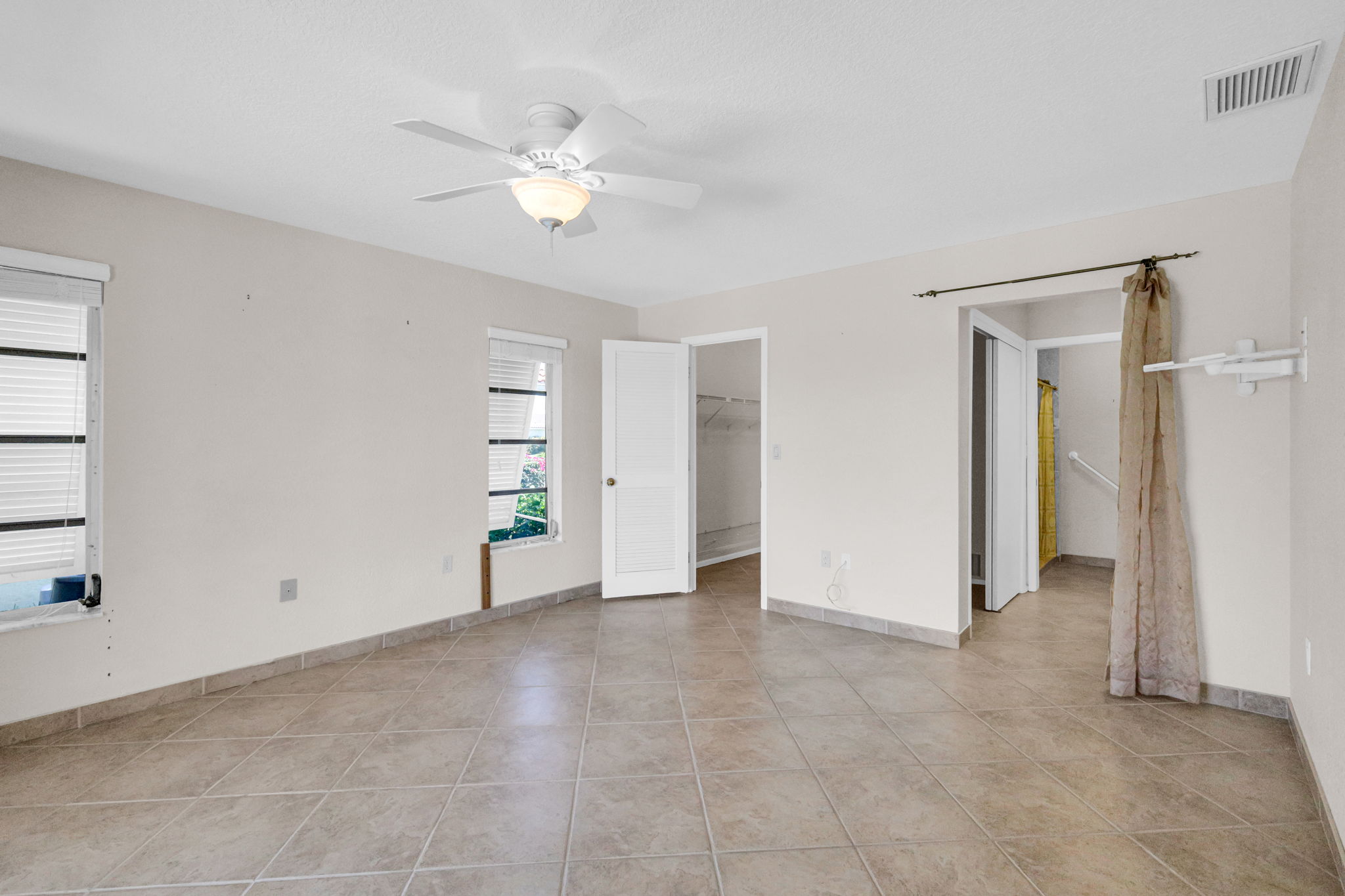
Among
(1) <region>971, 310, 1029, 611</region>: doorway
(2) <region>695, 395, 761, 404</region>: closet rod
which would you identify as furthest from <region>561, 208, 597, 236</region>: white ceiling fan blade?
(2) <region>695, 395, 761, 404</region>: closet rod

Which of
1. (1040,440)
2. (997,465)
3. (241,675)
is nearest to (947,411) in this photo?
(997,465)

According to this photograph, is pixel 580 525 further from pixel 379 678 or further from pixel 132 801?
pixel 132 801

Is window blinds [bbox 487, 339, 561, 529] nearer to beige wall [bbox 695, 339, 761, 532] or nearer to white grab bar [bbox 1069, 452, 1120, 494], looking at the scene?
beige wall [bbox 695, 339, 761, 532]

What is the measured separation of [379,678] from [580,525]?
1.90 m

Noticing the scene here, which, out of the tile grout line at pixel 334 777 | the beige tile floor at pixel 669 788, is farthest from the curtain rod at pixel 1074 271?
the tile grout line at pixel 334 777

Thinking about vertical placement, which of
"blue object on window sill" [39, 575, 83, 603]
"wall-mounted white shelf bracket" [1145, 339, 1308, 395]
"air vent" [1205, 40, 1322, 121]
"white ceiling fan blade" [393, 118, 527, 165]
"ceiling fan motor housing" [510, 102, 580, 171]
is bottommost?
"blue object on window sill" [39, 575, 83, 603]

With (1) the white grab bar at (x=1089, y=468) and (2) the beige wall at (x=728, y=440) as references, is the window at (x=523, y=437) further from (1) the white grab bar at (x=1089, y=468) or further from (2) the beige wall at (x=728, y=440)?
(1) the white grab bar at (x=1089, y=468)

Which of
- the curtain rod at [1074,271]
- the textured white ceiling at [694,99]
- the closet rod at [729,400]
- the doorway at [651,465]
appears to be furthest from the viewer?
the closet rod at [729,400]

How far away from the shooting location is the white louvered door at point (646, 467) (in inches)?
184

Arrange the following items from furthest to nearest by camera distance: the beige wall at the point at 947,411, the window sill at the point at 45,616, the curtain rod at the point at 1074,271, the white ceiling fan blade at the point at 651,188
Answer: the curtain rod at the point at 1074,271
the beige wall at the point at 947,411
the window sill at the point at 45,616
the white ceiling fan blade at the point at 651,188

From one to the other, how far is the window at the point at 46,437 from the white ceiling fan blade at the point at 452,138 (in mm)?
1960

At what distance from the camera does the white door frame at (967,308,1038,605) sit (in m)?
3.96

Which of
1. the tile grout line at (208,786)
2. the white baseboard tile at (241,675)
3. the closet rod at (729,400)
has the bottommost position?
the tile grout line at (208,786)

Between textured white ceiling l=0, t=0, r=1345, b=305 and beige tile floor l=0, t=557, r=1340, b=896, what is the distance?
93.9 inches
